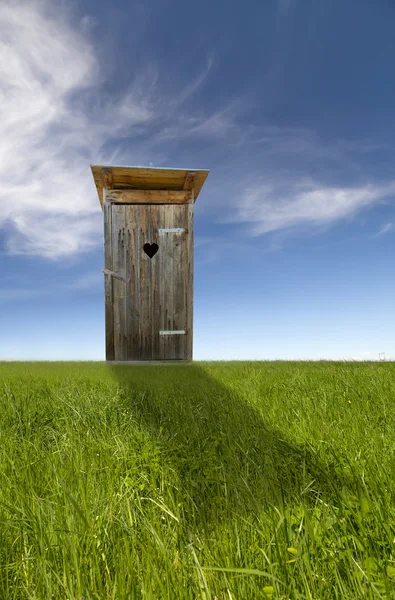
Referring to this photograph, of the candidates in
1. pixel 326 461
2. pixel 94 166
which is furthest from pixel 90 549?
pixel 94 166

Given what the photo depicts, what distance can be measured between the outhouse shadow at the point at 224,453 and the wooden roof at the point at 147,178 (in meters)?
4.10

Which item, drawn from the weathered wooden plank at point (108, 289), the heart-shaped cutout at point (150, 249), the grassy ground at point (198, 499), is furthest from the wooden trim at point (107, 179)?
the grassy ground at point (198, 499)

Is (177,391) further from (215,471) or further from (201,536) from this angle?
(201,536)

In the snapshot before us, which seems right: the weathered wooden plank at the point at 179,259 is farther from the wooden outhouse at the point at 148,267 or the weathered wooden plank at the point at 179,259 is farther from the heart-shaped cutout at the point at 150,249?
the heart-shaped cutout at the point at 150,249

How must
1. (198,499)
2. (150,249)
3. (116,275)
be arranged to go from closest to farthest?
(198,499)
(116,275)
(150,249)

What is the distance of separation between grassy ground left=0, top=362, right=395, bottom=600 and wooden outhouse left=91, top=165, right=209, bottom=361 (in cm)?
352

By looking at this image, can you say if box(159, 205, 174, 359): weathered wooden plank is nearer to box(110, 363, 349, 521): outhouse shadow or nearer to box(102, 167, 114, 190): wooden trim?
Result: box(102, 167, 114, 190): wooden trim

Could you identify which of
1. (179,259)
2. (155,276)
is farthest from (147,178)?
(155,276)

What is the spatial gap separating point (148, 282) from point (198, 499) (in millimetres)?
5975

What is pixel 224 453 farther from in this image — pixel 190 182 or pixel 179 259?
pixel 190 182

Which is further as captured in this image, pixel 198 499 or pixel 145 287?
pixel 145 287

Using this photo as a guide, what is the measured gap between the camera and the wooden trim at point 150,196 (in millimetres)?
7562

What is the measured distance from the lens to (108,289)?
7.53 m

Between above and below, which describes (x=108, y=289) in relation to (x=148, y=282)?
below
